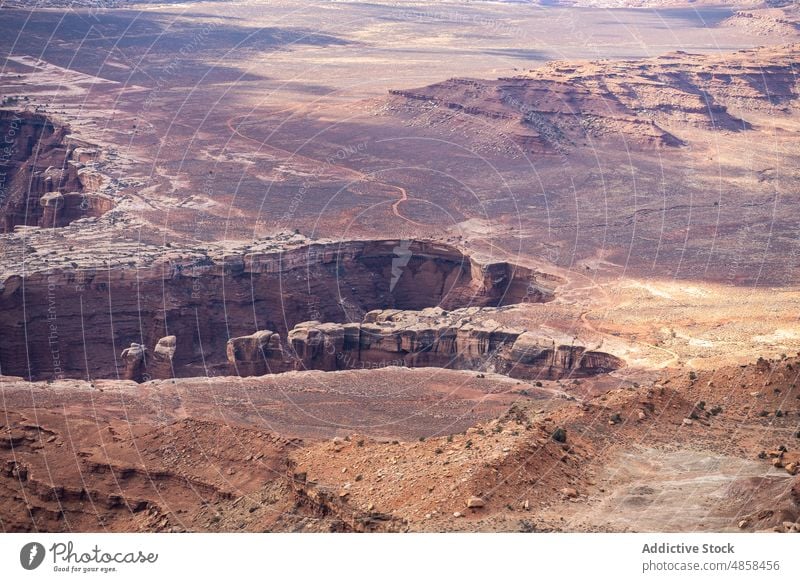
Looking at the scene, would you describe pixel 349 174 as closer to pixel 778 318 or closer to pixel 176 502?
pixel 778 318

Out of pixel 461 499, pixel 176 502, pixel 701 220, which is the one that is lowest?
pixel 701 220

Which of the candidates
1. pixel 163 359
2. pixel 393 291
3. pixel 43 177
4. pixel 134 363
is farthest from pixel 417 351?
pixel 43 177

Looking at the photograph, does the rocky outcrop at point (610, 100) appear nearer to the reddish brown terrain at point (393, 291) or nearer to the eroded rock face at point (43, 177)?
the reddish brown terrain at point (393, 291)

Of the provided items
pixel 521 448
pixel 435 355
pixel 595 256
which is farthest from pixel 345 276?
pixel 521 448

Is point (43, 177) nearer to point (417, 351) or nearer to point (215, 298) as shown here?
point (215, 298)

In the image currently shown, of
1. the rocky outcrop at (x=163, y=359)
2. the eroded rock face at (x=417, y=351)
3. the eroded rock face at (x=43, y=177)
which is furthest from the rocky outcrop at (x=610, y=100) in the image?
the rocky outcrop at (x=163, y=359)
